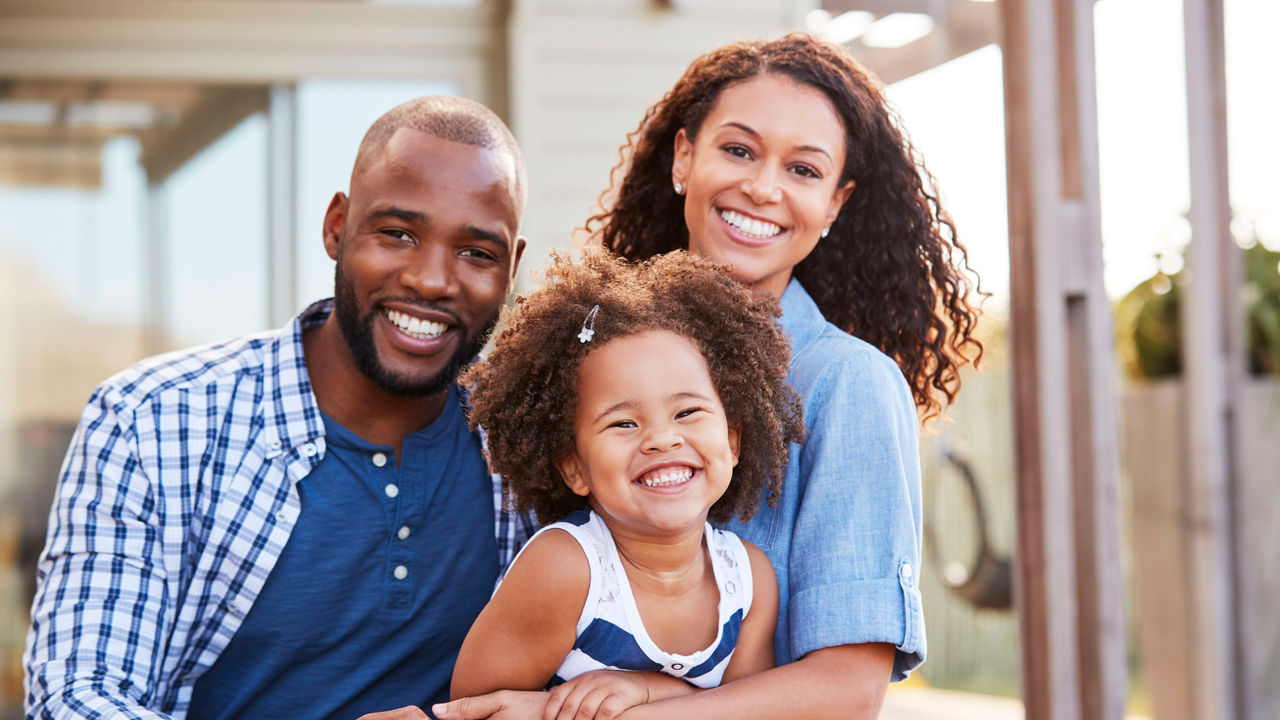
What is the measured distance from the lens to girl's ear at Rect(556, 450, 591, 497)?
1.80 meters

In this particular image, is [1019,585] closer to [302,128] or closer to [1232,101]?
[1232,101]

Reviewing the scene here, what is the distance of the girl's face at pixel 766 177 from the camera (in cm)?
197

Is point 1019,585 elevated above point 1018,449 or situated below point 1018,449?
below

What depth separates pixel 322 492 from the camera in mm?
2117

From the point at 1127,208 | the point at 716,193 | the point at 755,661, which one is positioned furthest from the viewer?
the point at 1127,208

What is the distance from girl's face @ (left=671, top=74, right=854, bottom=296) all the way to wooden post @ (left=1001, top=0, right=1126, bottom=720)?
69.7 inches

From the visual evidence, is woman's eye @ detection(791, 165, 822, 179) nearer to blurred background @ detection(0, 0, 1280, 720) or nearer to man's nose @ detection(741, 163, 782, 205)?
man's nose @ detection(741, 163, 782, 205)

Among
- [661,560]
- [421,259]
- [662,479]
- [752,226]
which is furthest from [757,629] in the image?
[421,259]

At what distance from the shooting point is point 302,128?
4199 mm

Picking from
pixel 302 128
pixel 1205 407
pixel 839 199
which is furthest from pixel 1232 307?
pixel 302 128

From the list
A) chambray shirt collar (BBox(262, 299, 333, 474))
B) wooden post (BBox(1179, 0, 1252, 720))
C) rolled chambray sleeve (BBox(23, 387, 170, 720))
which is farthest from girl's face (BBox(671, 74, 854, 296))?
wooden post (BBox(1179, 0, 1252, 720))

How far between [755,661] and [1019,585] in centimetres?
209

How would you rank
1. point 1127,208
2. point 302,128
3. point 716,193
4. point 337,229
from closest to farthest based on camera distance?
point 716,193 → point 337,229 → point 302,128 → point 1127,208

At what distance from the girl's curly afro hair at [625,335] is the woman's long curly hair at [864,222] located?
36 cm
